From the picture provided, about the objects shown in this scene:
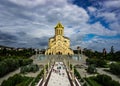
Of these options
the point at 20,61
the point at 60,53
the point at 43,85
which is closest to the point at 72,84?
the point at 43,85

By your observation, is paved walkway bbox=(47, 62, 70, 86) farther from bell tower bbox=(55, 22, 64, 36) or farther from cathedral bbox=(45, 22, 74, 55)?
bell tower bbox=(55, 22, 64, 36)

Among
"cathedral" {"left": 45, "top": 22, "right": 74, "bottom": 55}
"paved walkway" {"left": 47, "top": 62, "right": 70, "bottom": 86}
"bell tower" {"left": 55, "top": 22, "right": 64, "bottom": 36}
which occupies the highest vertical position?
"bell tower" {"left": 55, "top": 22, "right": 64, "bottom": 36}

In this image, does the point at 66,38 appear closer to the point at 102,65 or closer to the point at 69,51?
the point at 69,51

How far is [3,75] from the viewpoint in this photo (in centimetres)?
2420

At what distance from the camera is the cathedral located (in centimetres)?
6181

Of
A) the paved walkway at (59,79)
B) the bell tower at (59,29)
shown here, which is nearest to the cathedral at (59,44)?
the bell tower at (59,29)

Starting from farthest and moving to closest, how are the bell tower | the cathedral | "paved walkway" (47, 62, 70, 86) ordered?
the bell tower < the cathedral < "paved walkway" (47, 62, 70, 86)

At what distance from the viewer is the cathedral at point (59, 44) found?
2434 inches

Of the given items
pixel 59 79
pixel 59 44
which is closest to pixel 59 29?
pixel 59 44

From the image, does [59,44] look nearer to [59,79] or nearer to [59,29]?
[59,29]

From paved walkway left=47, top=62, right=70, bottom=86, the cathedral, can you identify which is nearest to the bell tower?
the cathedral

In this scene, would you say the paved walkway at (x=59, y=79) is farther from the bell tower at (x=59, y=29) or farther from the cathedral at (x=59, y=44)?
the bell tower at (x=59, y=29)

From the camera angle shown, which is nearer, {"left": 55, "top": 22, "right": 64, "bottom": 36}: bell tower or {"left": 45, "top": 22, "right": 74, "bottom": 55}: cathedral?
{"left": 45, "top": 22, "right": 74, "bottom": 55}: cathedral

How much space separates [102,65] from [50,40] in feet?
111
